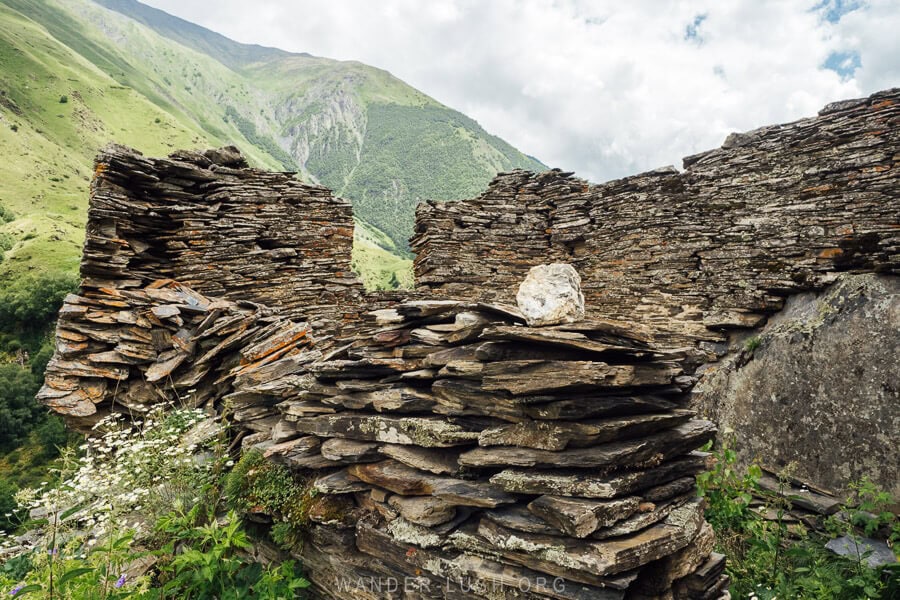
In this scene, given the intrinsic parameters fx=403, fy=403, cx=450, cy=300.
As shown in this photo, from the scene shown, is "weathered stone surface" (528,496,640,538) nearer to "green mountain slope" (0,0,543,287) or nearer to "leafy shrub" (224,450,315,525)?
"leafy shrub" (224,450,315,525)

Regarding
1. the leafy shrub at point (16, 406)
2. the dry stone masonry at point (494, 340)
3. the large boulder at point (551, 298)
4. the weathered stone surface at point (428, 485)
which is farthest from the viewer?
the leafy shrub at point (16, 406)

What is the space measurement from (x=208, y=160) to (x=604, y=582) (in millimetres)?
12142

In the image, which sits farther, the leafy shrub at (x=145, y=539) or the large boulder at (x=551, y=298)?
the large boulder at (x=551, y=298)

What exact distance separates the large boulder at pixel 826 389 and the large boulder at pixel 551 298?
535cm

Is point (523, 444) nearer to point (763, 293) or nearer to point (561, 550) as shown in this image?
point (561, 550)

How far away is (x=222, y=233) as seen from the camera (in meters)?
10.2

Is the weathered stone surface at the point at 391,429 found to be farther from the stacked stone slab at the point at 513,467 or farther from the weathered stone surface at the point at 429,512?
the weathered stone surface at the point at 429,512

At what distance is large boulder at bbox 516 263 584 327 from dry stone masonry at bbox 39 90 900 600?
3 cm

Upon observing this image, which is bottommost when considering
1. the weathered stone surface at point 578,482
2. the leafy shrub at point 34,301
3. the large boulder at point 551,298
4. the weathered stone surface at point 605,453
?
the leafy shrub at point 34,301

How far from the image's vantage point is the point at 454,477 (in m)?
4.24

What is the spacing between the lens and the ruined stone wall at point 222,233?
29.8ft

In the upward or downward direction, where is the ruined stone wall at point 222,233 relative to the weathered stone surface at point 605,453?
upward

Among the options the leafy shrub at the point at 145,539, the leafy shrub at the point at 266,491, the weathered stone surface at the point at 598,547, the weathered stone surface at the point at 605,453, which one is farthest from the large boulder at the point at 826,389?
the leafy shrub at the point at 145,539

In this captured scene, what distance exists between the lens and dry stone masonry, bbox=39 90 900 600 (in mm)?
3807
